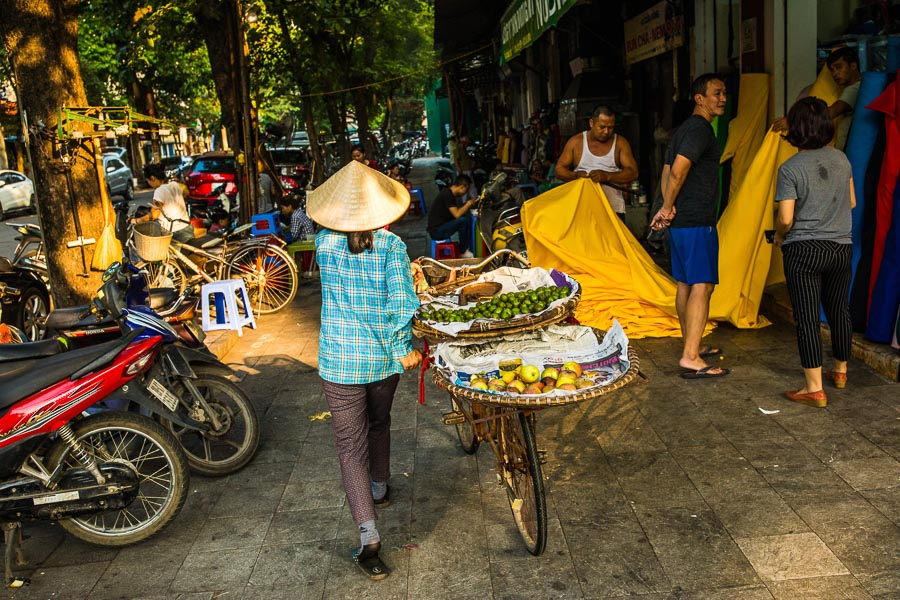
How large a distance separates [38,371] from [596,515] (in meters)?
2.82

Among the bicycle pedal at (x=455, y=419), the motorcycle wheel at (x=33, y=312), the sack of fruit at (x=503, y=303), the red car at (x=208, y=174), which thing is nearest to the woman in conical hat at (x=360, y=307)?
the sack of fruit at (x=503, y=303)

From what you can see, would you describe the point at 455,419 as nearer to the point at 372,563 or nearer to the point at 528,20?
the point at 372,563

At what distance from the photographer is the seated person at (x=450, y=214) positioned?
998 centimetres

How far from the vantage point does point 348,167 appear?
12.4ft

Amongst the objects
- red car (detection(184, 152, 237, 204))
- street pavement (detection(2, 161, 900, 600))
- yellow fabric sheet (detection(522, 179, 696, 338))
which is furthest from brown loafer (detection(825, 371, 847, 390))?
red car (detection(184, 152, 237, 204))

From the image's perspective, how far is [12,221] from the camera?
2356 cm

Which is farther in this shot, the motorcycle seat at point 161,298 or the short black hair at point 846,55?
the short black hair at point 846,55

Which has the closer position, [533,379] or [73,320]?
[533,379]

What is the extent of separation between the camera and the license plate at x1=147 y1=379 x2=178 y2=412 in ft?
14.9

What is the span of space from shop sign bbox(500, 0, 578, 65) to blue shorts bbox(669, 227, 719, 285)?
2.47 metres

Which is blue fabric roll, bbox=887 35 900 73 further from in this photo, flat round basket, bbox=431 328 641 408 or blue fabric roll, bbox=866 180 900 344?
flat round basket, bbox=431 328 641 408

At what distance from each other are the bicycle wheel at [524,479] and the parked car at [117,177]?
86.0 feet

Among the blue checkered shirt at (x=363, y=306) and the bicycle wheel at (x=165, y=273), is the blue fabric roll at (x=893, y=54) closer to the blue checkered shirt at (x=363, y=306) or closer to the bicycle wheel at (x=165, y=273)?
the blue checkered shirt at (x=363, y=306)

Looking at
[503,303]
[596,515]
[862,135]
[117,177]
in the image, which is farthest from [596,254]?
[117,177]
